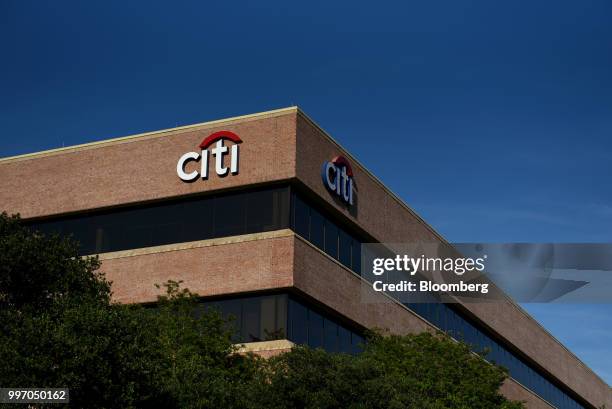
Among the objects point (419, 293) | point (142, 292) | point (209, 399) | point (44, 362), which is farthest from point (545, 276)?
point (44, 362)

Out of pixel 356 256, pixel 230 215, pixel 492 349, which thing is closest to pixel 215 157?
pixel 230 215

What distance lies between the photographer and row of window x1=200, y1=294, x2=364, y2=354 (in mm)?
42219

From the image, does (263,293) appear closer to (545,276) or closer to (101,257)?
(101,257)

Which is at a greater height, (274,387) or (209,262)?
(209,262)

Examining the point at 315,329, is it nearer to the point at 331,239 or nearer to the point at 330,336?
the point at 330,336

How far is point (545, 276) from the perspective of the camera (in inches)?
1975

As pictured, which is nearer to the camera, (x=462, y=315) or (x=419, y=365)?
(x=419, y=365)

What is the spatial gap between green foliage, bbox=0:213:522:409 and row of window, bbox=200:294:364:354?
1.35 m

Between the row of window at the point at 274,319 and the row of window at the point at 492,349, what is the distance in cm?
871

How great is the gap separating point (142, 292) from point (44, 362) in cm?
1940

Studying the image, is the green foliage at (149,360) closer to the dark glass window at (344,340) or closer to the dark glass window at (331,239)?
the dark glass window at (344,340)

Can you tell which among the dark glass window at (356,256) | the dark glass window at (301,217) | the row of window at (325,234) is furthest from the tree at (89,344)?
the dark glass window at (356,256)

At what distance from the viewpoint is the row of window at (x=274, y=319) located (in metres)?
42.2

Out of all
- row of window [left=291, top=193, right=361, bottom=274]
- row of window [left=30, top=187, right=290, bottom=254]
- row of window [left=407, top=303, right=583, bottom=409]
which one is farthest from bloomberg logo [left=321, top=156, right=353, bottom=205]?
row of window [left=407, top=303, right=583, bottom=409]
